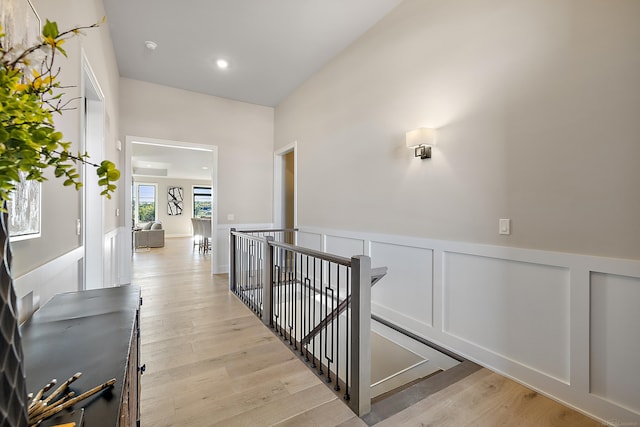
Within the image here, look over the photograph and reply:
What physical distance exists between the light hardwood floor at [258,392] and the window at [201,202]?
10.8 meters

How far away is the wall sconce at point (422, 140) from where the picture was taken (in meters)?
2.51

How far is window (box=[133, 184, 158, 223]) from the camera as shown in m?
11.6

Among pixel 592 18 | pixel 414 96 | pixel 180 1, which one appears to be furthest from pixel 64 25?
pixel 592 18

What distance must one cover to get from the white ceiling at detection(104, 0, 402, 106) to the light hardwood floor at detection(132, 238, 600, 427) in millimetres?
3263

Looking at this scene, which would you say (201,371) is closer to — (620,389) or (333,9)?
(620,389)

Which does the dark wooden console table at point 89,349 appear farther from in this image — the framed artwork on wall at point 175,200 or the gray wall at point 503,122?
the framed artwork on wall at point 175,200

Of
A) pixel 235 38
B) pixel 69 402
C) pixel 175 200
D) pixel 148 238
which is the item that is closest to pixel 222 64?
pixel 235 38

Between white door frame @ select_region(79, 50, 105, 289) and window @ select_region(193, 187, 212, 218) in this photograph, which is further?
window @ select_region(193, 187, 212, 218)

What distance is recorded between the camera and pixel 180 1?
111 inches

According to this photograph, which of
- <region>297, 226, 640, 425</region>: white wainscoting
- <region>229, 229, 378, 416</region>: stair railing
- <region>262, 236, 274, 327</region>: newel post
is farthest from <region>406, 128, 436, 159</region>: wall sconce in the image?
<region>262, 236, 274, 327</region>: newel post

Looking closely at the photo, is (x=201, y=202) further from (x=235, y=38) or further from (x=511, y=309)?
(x=511, y=309)

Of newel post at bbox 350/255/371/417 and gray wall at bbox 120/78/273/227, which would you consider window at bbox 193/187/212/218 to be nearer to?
gray wall at bbox 120/78/273/227

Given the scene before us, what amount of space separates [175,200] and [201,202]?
109 cm

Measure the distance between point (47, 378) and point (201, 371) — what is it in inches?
62.2
